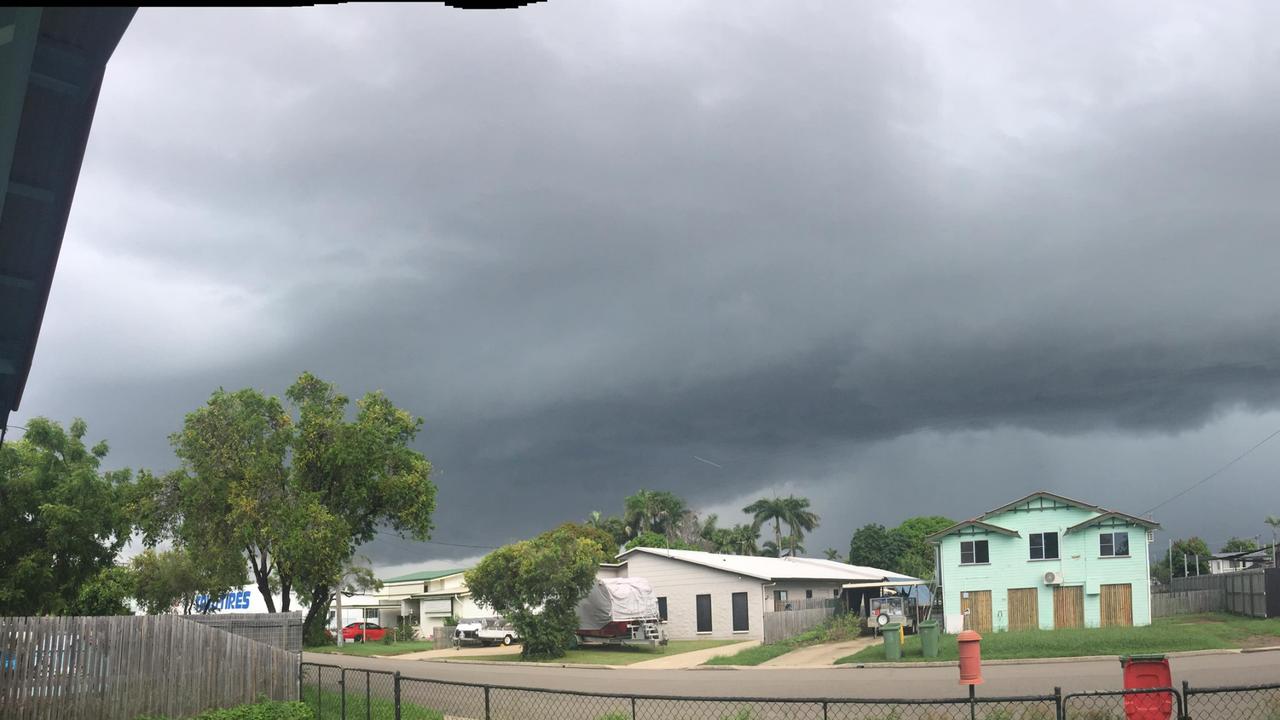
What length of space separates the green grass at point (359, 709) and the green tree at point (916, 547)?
226 ft

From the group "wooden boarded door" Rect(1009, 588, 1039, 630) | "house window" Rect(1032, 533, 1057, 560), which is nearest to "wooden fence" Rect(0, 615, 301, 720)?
"wooden boarded door" Rect(1009, 588, 1039, 630)

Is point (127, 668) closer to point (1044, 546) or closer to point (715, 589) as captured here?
point (715, 589)

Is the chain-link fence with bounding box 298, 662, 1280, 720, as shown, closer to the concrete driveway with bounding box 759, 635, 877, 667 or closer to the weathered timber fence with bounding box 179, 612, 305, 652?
the weathered timber fence with bounding box 179, 612, 305, 652

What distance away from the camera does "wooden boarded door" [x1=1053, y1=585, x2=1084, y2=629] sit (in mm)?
45219

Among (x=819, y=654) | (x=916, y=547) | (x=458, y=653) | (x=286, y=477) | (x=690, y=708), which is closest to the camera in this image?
(x=690, y=708)

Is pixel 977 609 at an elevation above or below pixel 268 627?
below

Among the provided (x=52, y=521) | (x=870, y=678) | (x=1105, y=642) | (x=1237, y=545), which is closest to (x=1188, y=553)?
(x=1237, y=545)

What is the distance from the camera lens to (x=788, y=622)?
46.8 meters

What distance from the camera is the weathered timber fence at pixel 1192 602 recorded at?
4844 cm

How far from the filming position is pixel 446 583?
77812 millimetres

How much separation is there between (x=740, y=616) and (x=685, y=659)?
11.4 metres

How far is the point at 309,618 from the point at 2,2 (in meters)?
35.7

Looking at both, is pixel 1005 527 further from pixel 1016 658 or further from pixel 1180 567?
pixel 1180 567

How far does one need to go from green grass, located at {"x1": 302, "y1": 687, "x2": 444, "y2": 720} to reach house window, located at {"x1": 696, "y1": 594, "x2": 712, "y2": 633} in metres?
29.4
